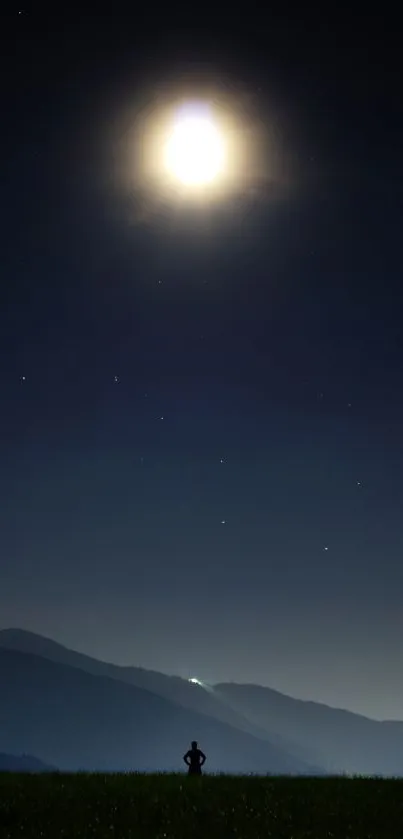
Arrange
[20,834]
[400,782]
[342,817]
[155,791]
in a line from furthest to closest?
[400,782], [155,791], [342,817], [20,834]

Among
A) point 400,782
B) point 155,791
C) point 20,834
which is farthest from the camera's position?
point 400,782

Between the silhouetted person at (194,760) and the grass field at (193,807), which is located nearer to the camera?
the grass field at (193,807)

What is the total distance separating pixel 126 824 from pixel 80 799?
225 cm

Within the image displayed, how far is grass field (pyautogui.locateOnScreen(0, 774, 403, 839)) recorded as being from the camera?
2070 cm

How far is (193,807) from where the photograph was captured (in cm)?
2248

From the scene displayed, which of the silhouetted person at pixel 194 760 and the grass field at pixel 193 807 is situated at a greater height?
the silhouetted person at pixel 194 760

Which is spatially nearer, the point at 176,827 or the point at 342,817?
the point at 176,827

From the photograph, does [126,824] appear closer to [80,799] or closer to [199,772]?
[80,799]

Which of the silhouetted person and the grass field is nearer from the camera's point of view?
the grass field

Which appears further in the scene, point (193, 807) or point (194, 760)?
point (194, 760)

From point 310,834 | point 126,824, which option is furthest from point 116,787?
point 310,834

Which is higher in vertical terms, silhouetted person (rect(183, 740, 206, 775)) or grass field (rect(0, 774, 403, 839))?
silhouetted person (rect(183, 740, 206, 775))

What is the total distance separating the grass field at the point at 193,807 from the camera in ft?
67.9

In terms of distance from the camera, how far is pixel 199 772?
28047 millimetres
